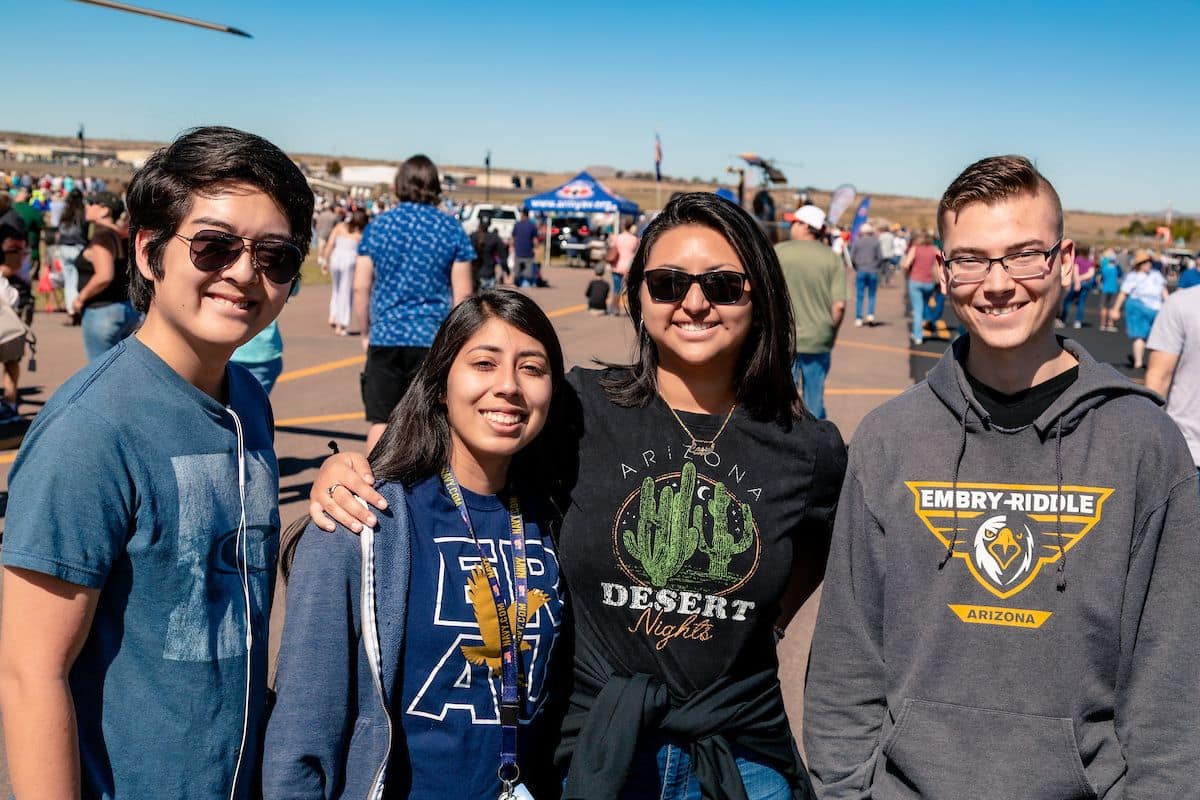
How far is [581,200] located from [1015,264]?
3102 centimetres

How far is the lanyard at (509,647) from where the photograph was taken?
2074mm

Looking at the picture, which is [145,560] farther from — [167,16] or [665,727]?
[167,16]

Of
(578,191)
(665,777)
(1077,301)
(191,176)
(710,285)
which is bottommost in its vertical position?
(1077,301)

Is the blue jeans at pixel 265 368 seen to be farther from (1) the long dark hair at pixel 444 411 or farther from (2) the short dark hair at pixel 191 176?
(2) the short dark hair at pixel 191 176

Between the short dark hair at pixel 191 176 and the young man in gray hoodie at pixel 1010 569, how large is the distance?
4.38 feet

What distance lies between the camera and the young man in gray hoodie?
1913 mm

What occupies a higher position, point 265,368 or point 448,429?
point 448,429

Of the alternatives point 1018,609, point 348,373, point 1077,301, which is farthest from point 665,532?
point 1077,301

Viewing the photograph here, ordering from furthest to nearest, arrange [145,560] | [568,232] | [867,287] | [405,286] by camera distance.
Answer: [568,232] < [867,287] < [405,286] < [145,560]

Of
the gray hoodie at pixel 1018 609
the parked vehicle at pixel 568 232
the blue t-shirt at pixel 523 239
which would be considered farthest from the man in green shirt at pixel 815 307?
the parked vehicle at pixel 568 232

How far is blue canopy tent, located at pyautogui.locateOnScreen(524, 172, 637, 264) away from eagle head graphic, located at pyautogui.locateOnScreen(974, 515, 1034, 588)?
1201 inches

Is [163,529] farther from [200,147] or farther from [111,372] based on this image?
[200,147]

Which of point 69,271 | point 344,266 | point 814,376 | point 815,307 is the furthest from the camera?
point 69,271

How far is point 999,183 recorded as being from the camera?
2.07 metres
